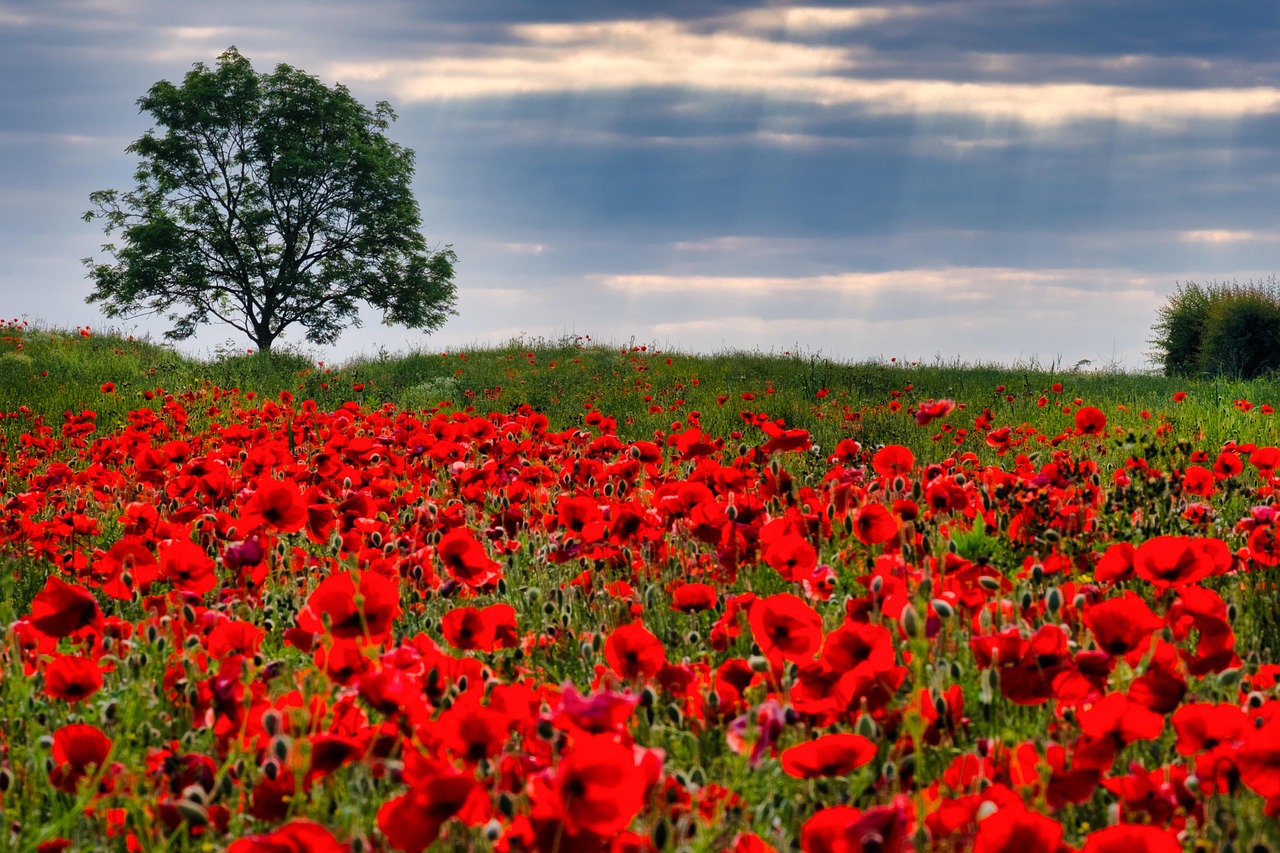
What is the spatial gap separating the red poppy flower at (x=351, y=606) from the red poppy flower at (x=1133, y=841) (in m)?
1.36

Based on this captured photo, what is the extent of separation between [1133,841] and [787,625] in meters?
0.93

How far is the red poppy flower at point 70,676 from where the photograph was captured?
2366mm

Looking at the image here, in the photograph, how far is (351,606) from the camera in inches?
83.9

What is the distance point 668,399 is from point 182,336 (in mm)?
24693

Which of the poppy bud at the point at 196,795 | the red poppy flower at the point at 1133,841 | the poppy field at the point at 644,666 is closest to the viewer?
the red poppy flower at the point at 1133,841

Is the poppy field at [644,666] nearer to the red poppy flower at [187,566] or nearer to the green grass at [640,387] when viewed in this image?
the red poppy flower at [187,566]

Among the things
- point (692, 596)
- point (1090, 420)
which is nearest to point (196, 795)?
point (692, 596)

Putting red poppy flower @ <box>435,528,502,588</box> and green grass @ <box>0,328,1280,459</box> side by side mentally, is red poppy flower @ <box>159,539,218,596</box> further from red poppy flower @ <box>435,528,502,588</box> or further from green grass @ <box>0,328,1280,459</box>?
green grass @ <box>0,328,1280,459</box>

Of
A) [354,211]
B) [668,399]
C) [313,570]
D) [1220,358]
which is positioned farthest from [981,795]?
[354,211]

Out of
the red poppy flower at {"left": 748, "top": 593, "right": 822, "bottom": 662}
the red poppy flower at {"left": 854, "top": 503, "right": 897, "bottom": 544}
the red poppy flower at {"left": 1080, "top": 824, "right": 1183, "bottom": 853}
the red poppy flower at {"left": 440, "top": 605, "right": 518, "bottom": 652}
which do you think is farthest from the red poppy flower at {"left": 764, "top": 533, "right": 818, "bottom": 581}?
the red poppy flower at {"left": 1080, "top": 824, "right": 1183, "bottom": 853}

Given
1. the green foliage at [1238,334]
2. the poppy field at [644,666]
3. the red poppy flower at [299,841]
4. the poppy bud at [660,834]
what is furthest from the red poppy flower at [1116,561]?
the green foliage at [1238,334]

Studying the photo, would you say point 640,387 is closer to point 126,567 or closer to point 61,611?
point 126,567

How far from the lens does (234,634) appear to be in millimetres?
2652

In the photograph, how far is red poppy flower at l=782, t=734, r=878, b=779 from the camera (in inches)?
65.9
